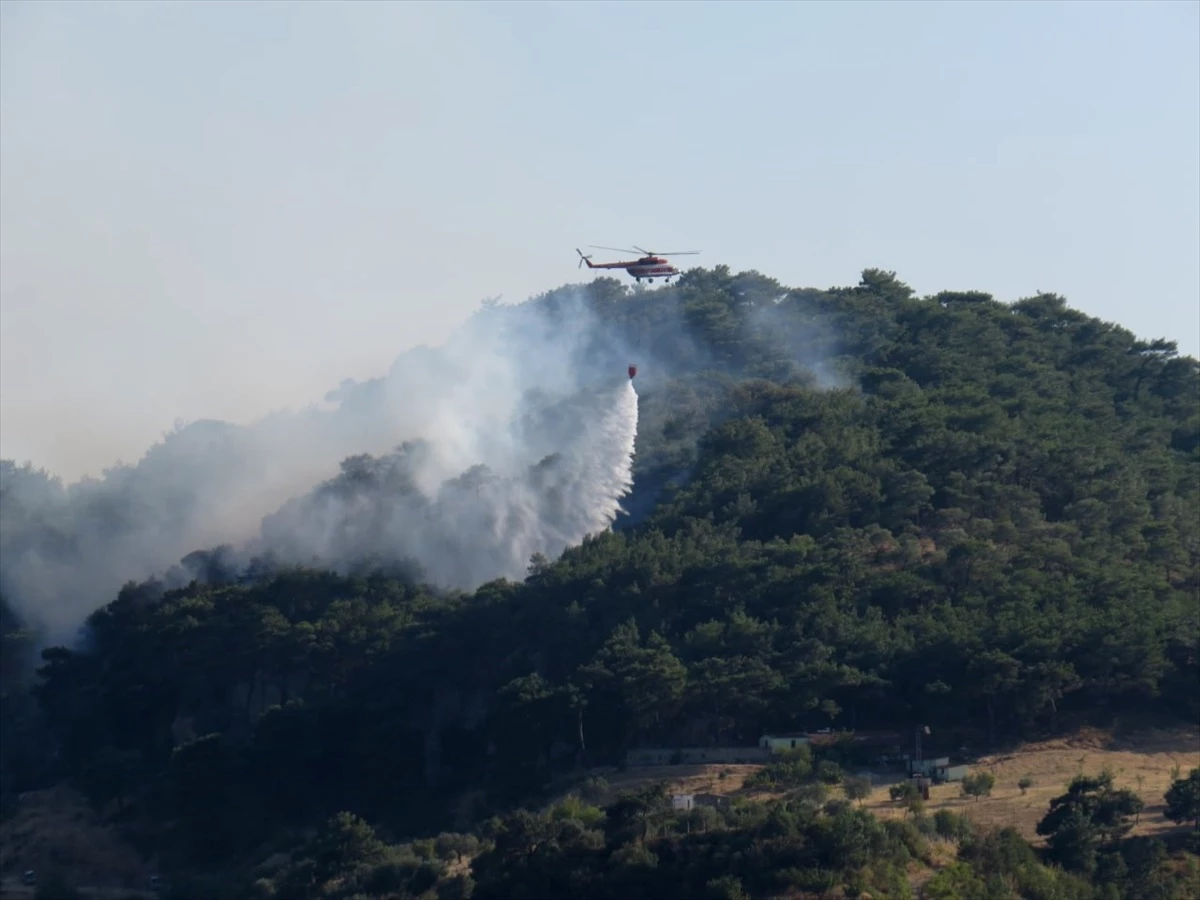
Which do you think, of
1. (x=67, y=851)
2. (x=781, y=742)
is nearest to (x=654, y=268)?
(x=781, y=742)

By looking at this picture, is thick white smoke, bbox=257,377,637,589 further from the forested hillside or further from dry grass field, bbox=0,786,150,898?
dry grass field, bbox=0,786,150,898

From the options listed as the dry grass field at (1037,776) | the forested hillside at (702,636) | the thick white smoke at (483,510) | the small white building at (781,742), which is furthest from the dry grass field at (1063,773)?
the thick white smoke at (483,510)

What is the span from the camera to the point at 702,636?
74250 mm

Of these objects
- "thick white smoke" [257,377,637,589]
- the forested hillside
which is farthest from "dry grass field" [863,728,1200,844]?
"thick white smoke" [257,377,637,589]

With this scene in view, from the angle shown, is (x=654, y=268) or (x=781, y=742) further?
(x=654, y=268)

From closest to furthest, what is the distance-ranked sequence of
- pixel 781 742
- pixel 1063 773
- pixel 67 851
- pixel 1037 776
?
pixel 1037 776, pixel 1063 773, pixel 781 742, pixel 67 851

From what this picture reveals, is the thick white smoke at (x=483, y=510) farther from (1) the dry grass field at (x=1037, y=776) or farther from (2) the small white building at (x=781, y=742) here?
(1) the dry grass field at (x=1037, y=776)

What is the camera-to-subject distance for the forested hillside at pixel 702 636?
234ft

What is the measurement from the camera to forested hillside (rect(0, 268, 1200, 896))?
7119cm

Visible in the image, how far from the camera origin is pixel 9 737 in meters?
92.8

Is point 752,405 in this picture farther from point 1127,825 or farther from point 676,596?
point 1127,825

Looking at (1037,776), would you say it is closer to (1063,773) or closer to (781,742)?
(1063,773)

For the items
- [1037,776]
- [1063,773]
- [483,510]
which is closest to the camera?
[1037,776]

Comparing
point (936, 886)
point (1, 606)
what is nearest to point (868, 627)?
point (936, 886)
